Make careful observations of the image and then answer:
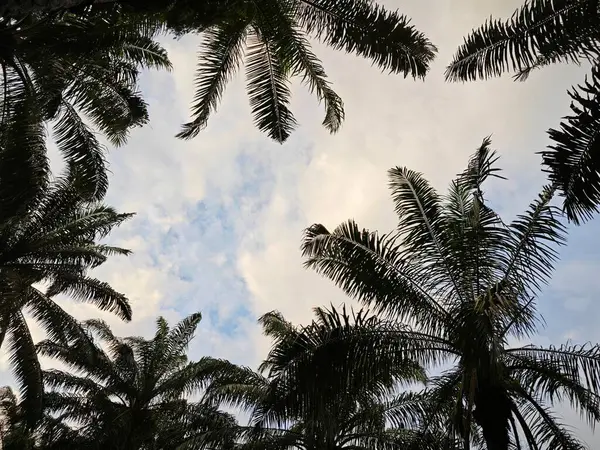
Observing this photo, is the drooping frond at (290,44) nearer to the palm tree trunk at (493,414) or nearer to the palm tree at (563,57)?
the palm tree at (563,57)

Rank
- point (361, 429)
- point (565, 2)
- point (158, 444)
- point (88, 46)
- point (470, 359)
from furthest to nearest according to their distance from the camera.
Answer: point (158, 444), point (361, 429), point (470, 359), point (88, 46), point (565, 2)

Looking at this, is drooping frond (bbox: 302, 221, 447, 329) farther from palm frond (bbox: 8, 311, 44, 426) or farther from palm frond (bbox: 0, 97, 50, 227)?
palm frond (bbox: 8, 311, 44, 426)

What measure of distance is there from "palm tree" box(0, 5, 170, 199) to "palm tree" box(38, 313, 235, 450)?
26.5ft

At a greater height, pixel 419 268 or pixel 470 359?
pixel 419 268

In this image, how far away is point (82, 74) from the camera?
9156mm

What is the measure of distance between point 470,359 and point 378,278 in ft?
6.70

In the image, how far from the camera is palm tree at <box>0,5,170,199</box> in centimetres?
717

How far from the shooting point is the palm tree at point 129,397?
15.8 m

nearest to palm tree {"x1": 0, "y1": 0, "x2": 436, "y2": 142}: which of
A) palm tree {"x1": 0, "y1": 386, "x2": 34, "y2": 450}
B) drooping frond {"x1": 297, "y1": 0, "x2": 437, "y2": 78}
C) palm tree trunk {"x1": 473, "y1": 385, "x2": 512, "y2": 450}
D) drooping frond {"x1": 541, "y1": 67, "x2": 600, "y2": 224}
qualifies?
drooping frond {"x1": 297, "y1": 0, "x2": 437, "y2": 78}

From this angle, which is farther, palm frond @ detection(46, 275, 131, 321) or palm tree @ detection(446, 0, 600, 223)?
palm frond @ detection(46, 275, 131, 321)

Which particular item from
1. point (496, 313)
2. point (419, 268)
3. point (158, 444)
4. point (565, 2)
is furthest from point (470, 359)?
point (158, 444)

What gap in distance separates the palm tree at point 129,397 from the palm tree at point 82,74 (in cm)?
807

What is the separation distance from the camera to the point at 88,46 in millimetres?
7164

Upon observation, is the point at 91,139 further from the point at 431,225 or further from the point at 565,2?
the point at 565,2
